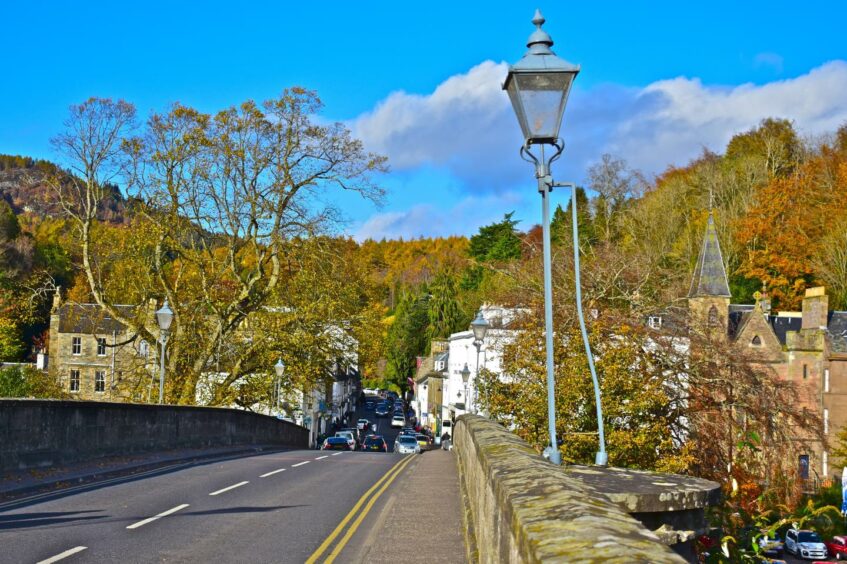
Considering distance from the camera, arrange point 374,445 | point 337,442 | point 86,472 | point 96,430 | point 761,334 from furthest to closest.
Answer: point 761,334
point 374,445
point 337,442
point 96,430
point 86,472

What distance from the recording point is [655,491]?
20.3 feet

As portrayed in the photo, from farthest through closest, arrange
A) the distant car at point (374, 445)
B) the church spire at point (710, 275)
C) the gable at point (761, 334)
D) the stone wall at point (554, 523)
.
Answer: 1. the gable at point (761, 334)
2. the church spire at point (710, 275)
3. the distant car at point (374, 445)
4. the stone wall at point (554, 523)

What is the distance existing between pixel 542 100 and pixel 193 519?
27.6 ft

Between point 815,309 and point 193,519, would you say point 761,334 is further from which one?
point 193,519

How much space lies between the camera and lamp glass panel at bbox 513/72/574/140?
719 cm

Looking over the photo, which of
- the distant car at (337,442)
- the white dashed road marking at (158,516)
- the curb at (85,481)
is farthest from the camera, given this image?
the distant car at (337,442)

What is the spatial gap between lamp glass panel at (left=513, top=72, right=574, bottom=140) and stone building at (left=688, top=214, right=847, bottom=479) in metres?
54.2

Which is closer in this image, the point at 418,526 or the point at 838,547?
the point at 418,526

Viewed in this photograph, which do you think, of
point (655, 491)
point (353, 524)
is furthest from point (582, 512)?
point (353, 524)

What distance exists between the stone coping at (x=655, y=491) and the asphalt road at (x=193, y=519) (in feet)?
16.1

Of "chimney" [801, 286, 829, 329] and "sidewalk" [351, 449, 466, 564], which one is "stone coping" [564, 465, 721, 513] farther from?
"chimney" [801, 286, 829, 329]

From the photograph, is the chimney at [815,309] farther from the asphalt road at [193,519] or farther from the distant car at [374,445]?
the asphalt road at [193,519]

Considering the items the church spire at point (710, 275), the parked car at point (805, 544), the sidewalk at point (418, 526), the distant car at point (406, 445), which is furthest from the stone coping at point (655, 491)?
the church spire at point (710, 275)

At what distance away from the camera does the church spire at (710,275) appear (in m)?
59.7
